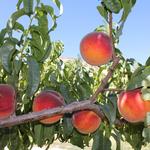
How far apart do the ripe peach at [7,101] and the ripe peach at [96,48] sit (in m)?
0.34

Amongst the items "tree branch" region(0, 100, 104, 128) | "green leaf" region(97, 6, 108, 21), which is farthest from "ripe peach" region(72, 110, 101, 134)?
"green leaf" region(97, 6, 108, 21)

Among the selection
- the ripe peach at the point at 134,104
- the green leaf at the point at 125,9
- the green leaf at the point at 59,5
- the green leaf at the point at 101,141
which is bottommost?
the green leaf at the point at 101,141

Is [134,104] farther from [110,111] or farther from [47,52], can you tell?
[47,52]

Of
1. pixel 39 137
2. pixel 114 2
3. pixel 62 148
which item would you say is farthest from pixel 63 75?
pixel 62 148

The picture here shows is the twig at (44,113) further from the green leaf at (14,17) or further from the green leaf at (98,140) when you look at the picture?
the green leaf at (98,140)

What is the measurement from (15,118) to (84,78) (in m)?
1.16

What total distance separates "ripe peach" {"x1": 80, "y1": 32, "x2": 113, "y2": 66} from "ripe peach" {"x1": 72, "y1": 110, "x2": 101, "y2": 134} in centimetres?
25

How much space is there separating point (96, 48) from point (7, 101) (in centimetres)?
41

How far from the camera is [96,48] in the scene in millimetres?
1474

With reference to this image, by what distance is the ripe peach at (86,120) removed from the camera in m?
1.60

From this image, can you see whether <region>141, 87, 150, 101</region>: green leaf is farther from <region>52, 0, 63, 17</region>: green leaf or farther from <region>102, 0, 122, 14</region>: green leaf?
<region>52, 0, 63, 17</region>: green leaf

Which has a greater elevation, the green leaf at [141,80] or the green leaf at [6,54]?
the green leaf at [6,54]

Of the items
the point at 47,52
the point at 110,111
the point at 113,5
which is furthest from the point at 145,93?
the point at 47,52

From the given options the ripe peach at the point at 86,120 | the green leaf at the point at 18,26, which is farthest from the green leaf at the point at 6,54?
the ripe peach at the point at 86,120
